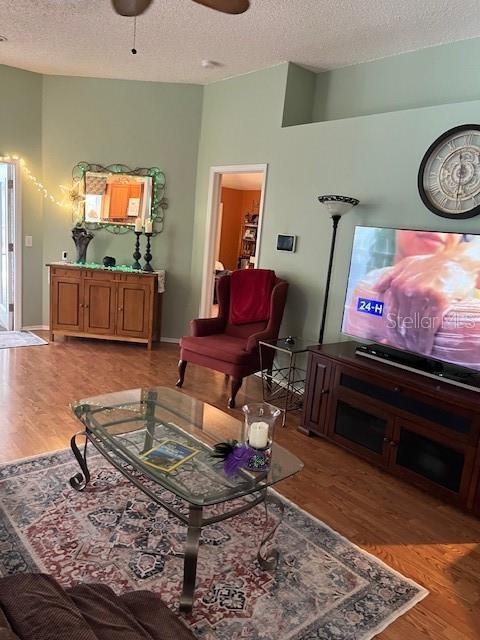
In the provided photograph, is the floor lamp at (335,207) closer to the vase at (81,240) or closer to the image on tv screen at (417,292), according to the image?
the image on tv screen at (417,292)

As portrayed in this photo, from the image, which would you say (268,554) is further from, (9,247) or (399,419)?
(9,247)

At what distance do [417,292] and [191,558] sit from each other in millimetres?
2167

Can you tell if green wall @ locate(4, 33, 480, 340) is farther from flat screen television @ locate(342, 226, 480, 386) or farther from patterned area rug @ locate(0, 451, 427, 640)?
patterned area rug @ locate(0, 451, 427, 640)

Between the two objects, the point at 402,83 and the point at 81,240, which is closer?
the point at 402,83

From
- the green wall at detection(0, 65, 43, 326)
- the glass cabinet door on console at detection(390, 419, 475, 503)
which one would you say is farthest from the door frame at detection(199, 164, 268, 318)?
the glass cabinet door on console at detection(390, 419, 475, 503)

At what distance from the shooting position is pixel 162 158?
5.52m

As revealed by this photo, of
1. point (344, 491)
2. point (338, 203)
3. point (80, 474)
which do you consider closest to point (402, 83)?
point (338, 203)

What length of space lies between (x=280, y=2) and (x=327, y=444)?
2.99m

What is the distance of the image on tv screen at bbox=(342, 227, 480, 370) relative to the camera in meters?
2.89

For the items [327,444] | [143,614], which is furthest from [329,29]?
[143,614]

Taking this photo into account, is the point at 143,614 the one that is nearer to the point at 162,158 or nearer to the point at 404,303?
the point at 404,303

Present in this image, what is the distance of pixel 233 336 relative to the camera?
4.53 m

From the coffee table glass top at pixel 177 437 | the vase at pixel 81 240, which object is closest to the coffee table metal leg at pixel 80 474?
the coffee table glass top at pixel 177 437

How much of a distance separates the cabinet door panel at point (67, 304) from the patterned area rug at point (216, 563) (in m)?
2.95
